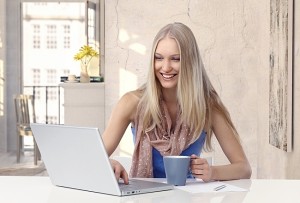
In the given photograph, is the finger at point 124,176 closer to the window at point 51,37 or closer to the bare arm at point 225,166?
the bare arm at point 225,166

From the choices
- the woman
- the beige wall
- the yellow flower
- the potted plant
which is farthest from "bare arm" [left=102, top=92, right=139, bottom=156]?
the yellow flower

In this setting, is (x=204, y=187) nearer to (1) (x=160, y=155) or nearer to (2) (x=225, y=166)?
(2) (x=225, y=166)

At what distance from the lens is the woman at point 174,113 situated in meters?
2.07

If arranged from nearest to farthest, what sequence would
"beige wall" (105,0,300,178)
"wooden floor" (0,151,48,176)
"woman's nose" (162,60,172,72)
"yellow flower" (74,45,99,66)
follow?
"woman's nose" (162,60,172,72), "beige wall" (105,0,300,178), "yellow flower" (74,45,99,66), "wooden floor" (0,151,48,176)

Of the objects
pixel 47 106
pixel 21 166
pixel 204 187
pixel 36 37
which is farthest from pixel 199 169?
pixel 36 37

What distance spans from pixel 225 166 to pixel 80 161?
0.53 meters

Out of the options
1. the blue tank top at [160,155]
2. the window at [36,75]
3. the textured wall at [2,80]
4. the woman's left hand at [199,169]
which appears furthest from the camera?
the window at [36,75]

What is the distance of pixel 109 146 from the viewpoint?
88.9 inches

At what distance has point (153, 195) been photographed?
1.64 meters

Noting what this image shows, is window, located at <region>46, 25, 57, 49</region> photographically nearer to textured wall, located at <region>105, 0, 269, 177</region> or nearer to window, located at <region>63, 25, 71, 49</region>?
window, located at <region>63, 25, 71, 49</region>

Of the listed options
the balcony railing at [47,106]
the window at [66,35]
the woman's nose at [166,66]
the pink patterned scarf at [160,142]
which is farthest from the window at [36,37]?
the woman's nose at [166,66]

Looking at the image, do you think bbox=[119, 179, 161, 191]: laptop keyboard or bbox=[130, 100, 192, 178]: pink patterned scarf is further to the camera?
bbox=[130, 100, 192, 178]: pink patterned scarf

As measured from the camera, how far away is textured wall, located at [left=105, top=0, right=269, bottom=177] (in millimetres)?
4867

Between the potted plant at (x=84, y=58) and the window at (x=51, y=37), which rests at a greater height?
the window at (x=51, y=37)
